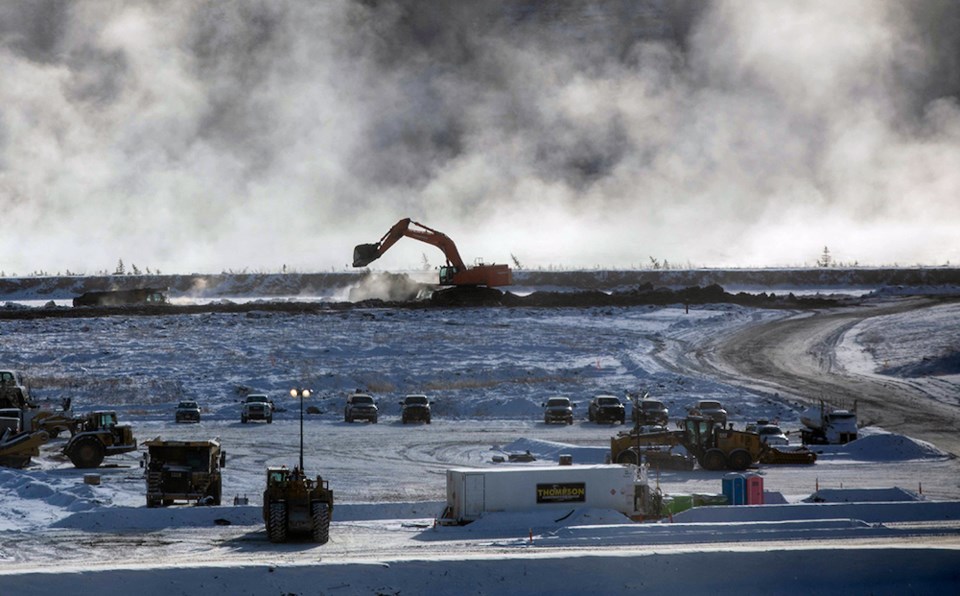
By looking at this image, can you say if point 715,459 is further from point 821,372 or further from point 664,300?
point 664,300

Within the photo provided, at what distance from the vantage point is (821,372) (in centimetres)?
7025

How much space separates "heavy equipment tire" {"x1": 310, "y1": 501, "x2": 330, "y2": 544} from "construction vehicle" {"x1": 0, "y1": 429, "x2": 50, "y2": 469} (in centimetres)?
1715

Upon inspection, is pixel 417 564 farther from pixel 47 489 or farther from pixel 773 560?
pixel 47 489

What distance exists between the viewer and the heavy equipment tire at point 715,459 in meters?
41.7

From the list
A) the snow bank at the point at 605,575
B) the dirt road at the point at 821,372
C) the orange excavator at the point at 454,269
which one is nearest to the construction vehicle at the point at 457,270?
the orange excavator at the point at 454,269

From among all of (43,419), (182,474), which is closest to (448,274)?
(43,419)

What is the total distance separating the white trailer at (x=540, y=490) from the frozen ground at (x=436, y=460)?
55 centimetres

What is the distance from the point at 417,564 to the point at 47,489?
16014 mm

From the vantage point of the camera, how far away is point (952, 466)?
42.4 m

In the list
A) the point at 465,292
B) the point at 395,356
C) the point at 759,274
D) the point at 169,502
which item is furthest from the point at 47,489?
the point at 759,274

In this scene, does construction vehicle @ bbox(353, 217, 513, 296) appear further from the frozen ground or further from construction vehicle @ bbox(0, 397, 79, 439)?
construction vehicle @ bbox(0, 397, 79, 439)

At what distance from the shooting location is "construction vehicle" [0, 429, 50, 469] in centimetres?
4103

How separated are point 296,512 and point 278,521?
47cm

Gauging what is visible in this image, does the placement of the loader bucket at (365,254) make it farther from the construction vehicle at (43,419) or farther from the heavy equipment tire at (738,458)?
the heavy equipment tire at (738,458)
